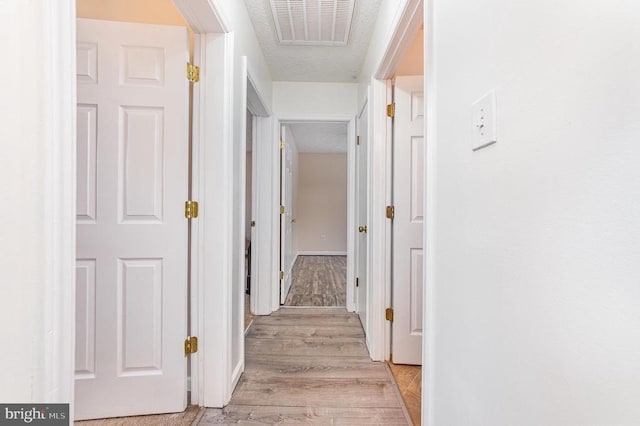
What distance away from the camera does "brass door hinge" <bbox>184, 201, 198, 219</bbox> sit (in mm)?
1581

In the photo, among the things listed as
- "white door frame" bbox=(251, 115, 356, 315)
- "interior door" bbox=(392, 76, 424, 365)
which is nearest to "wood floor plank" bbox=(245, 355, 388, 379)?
"interior door" bbox=(392, 76, 424, 365)

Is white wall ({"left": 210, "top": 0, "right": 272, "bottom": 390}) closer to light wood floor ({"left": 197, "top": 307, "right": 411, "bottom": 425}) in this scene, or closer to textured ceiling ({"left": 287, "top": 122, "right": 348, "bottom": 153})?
light wood floor ({"left": 197, "top": 307, "right": 411, "bottom": 425})

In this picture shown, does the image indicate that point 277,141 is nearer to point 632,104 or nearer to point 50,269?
point 50,269

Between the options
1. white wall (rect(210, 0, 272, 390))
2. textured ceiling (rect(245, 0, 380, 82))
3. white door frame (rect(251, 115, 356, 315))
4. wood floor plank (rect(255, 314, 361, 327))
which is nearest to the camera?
white wall (rect(210, 0, 272, 390))

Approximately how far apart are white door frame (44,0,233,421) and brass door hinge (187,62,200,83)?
3cm

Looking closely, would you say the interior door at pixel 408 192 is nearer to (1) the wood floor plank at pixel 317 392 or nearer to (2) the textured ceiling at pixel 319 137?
(1) the wood floor plank at pixel 317 392

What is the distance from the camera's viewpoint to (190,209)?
5.23 feet

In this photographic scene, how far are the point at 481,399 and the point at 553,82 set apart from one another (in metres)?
0.73

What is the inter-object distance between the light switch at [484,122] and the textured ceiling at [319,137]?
12.0ft

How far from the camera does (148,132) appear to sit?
1.55 meters

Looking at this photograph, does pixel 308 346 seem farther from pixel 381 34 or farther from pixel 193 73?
pixel 381 34

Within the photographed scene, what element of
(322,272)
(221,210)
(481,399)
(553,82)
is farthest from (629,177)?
(322,272)

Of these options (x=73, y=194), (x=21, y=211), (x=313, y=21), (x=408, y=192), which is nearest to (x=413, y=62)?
(x=313, y=21)

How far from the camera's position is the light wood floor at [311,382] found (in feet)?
5.13
